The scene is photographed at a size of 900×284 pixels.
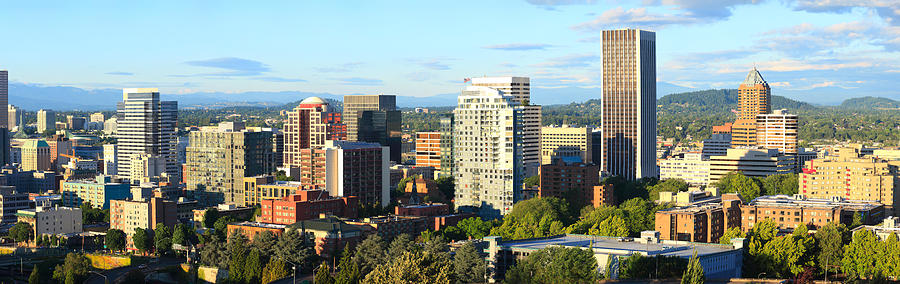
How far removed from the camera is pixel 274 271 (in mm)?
78875

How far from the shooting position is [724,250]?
258ft

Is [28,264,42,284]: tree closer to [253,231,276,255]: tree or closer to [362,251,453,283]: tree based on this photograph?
[253,231,276,255]: tree

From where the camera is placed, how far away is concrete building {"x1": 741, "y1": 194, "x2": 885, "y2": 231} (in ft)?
314

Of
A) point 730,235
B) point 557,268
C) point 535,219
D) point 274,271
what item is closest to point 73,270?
point 274,271

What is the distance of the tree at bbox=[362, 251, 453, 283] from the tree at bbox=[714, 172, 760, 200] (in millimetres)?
57252

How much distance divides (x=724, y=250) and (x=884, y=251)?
Result: 10084 millimetres

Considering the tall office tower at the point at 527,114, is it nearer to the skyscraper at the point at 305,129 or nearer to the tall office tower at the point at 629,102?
the tall office tower at the point at 629,102

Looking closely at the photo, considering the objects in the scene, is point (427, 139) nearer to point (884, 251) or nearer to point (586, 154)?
point (586, 154)

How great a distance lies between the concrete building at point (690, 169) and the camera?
153 metres

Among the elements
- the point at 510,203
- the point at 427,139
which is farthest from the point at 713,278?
the point at 427,139

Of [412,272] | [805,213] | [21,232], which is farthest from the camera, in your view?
[21,232]

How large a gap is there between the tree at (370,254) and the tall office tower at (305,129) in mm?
67046

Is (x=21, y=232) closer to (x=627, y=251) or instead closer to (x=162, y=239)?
(x=162, y=239)

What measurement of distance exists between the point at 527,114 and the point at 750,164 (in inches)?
1105
